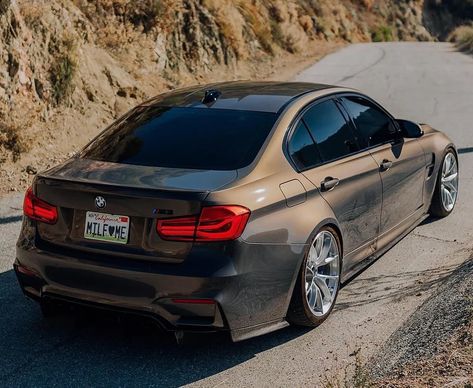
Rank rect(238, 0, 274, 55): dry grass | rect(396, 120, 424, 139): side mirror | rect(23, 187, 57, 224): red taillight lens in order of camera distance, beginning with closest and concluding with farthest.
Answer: rect(23, 187, 57, 224): red taillight lens
rect(396, 120, 424, 139): side mirror
rect(238, 0, 274, 55): dry grass

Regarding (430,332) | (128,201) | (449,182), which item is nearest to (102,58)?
(449,182)

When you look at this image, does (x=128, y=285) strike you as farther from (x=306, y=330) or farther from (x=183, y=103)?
(x=183, y=103)

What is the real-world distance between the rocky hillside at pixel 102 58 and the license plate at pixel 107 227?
198 inches

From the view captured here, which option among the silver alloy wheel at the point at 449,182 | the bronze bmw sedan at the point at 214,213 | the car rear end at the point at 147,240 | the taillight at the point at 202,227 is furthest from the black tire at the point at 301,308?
the silver alloy wheel at the point at 449,182

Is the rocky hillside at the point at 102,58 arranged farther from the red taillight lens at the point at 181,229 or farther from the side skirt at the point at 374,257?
the red taillight lens at the point at 181,229

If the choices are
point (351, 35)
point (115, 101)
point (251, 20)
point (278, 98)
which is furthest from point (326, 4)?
point (278, 98)

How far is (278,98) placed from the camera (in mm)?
5480

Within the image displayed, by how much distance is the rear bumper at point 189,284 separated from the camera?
425 centimetres

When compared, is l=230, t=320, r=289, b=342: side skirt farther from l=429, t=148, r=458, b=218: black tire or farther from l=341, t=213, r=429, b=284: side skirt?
l=429, t=148, r=458, b=218: black tire

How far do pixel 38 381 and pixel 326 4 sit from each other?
31417 mm

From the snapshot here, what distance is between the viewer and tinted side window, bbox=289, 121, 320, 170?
5.06 metres

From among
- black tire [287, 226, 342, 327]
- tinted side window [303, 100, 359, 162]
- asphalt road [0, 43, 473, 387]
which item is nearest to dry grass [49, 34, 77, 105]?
asphalt road [0, 43, 473, 387]

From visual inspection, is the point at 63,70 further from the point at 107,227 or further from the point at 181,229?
the point at 181,229

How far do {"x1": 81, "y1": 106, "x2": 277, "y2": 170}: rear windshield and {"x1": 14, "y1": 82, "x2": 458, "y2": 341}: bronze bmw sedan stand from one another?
0.01 m
